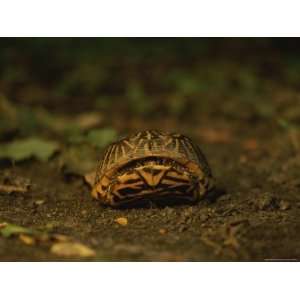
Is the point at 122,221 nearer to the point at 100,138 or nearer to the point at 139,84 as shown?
the point at 100,138

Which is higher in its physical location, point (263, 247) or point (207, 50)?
point (207, 50)

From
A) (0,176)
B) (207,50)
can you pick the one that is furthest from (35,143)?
(207,50)

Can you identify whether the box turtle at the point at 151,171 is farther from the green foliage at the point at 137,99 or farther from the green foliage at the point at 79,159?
the green foliage at the point at 137,99

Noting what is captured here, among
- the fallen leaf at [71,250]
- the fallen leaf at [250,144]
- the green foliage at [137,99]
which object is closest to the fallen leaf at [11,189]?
the fallen leaf at [71,250]

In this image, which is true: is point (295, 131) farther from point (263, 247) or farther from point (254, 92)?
point (263, 247)

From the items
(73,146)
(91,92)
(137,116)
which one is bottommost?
(73,146)
